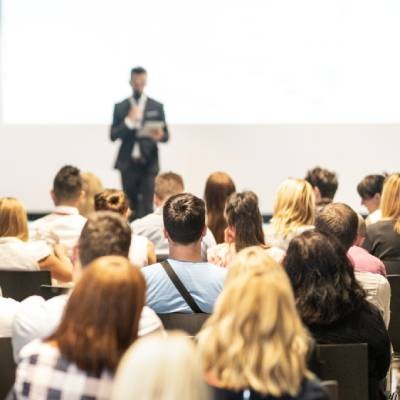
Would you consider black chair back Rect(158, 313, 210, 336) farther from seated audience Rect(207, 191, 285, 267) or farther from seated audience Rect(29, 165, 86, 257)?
seated audience Rect(29, 165, 86, 257)

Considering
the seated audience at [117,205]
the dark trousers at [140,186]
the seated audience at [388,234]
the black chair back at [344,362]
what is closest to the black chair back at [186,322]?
the black chair back at [344,362]

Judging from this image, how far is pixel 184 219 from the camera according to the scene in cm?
417

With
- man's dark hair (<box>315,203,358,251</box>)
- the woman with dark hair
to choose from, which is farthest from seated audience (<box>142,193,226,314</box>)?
man's dark hair (<box>315,203,358,251</box>)

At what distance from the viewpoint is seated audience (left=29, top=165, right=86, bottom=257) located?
5805 millimetres

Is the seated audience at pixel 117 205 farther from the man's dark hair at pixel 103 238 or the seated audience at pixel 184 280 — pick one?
the man's dark hair at pixel 103 238

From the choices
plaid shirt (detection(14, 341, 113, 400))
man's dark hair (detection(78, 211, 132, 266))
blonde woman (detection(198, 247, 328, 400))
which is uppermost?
man's dark hair (detection(78, 211, 132, 266))

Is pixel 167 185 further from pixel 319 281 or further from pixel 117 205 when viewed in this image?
pixel 319 281

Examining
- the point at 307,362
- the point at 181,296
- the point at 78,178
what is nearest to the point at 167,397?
the point at 307,362

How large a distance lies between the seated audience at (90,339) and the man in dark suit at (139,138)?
7126mm

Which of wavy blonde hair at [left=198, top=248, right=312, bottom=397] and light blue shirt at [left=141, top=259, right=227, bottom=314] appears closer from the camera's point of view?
wavy blonde hair at [left=198, top=248, right=312, bottom=397]

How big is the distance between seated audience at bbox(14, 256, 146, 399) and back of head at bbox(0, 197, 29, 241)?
260 centimetres

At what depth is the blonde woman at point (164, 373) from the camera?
2.04 metres

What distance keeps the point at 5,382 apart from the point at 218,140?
811 centimetres

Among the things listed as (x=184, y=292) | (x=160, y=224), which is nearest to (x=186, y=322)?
(x=184, y=292)
